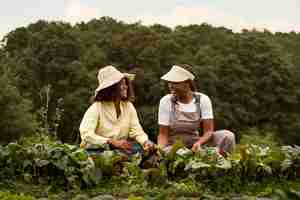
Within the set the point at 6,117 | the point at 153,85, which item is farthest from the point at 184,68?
the point at 153,85

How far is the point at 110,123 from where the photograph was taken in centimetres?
730

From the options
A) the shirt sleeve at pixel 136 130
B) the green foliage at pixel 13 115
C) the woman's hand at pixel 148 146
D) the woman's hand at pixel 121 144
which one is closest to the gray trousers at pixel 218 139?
the shirt sleeve at pixel 136 130

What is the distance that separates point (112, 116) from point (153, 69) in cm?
4324

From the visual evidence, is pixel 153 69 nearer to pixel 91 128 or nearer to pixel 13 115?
pixel 13 115

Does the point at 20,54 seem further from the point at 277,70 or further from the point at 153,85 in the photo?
the point at 277,70

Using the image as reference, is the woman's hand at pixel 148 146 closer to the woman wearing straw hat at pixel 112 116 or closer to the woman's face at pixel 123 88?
the woman wearing straw hat at pixel 112 116

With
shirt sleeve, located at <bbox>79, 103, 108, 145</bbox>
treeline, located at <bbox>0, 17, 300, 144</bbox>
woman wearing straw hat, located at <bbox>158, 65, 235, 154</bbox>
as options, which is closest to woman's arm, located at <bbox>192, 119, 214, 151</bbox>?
woman wearing straw hat, located at <bbox>158, 65, 235, 154</bbox>

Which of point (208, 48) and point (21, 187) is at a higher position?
point (208, 48)

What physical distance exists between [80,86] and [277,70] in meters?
14.5

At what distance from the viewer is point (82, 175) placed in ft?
19.3

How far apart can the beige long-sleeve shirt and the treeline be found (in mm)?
33755

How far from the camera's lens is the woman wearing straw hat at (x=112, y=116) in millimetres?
7129

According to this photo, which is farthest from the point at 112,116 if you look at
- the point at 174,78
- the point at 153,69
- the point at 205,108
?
the point at 153,69

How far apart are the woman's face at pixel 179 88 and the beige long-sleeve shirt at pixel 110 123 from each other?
0.46 meters
